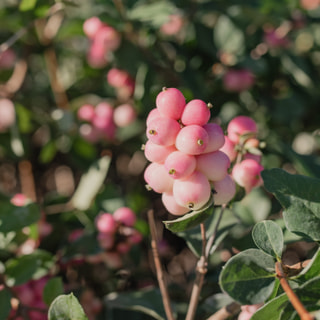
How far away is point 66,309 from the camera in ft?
2.04

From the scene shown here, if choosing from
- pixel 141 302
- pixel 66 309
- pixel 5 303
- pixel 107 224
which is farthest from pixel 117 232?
pixel 66 309

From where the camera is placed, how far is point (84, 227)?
1.21 meters

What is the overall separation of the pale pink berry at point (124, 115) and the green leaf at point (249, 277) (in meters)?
0.86

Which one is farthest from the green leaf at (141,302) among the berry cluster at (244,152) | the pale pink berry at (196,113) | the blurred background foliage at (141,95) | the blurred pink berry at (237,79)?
the blurred pink berry at (237,79)

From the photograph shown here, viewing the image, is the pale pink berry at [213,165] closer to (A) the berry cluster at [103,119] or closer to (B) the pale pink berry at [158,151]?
(B) the pale pink berry at [158,151]

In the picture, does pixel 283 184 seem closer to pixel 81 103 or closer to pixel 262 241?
pixel 262 241

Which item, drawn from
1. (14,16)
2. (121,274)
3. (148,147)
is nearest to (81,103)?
(14,16)

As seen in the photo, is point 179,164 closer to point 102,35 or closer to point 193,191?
point 193,191

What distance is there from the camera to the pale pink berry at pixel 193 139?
0.57 m

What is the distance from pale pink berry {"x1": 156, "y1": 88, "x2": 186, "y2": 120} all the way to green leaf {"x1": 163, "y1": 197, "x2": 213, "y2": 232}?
0.44ft

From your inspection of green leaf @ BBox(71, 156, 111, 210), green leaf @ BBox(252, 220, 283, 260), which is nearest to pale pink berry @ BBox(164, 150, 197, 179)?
green leaf @ BBox(252, 220, 283, 260)

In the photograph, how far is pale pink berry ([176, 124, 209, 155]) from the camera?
0.57m

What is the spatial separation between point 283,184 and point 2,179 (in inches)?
57.9

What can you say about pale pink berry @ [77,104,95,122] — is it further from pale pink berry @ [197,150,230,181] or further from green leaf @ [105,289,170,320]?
pale pink berry @ [197,150,230,181]
